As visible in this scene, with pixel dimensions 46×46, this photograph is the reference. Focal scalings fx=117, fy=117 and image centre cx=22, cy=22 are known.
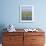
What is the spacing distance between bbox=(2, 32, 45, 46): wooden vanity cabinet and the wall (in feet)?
1.85

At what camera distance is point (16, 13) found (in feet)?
13.1

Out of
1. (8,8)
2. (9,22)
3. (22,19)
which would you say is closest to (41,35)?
(22,19)

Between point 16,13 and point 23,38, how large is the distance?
96cm

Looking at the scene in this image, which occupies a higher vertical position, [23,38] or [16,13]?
[16,13]

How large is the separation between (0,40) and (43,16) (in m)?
1.65

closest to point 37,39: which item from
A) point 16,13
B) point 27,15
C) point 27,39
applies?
point 27,39

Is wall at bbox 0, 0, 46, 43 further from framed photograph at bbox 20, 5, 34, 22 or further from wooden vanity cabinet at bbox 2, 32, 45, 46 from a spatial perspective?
wooden vanity cabinet at bbox 2, 32, 45, 46

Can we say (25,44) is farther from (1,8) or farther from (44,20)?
(1,8)

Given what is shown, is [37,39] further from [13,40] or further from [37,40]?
[13,40]

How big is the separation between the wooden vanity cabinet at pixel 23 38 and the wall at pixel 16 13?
1.85 ft

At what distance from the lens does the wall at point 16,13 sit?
3988 millimetres

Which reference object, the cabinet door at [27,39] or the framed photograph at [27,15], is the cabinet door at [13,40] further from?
the framed photograph at [27,15]

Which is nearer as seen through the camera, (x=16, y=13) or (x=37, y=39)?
(x=37, y=39)

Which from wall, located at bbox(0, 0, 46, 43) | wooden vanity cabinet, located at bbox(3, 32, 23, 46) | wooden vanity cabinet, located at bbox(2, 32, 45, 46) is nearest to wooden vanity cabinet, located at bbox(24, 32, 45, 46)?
wooden vanity cabinet, located at bbox(2, 32, 45, 46)
